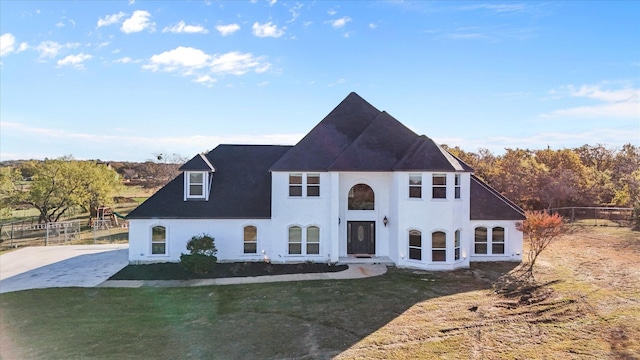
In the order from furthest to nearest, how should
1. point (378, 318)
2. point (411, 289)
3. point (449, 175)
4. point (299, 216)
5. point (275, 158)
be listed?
1. point (275, 158)
2. point (299, 216)
3. point (449, 175)
4. point (411, 289)
5. point (378, 318)

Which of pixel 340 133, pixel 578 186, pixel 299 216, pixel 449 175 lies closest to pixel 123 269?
pixel 299 216

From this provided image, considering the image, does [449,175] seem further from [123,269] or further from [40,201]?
[40,201]

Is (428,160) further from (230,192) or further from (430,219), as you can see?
(230,192)

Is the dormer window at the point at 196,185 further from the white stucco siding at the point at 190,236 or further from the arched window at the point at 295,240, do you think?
the arched window at the point at 295,240

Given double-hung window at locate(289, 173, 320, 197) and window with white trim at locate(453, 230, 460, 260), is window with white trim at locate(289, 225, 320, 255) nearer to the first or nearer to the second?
double-hung window at locate(289, 173, 320, 197)

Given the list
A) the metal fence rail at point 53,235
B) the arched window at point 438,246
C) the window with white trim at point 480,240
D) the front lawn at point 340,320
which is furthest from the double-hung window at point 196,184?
the window with white trim at point 480,240

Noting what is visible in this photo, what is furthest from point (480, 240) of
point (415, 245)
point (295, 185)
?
point (295, 185)
